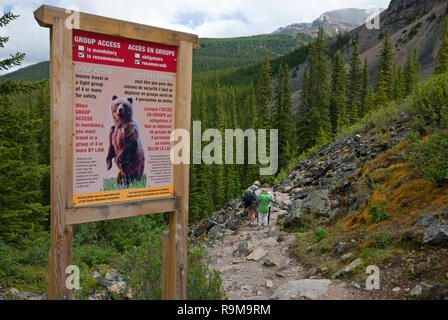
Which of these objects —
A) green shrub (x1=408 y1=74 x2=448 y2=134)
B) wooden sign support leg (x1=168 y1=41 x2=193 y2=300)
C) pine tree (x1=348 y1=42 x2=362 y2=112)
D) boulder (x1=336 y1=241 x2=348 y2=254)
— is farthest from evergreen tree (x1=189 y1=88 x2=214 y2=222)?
wooden sign support leg (x1=168 y1=41 x2=193 y2=300)

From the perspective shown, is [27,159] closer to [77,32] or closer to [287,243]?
[287,243]

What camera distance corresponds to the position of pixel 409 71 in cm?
4859

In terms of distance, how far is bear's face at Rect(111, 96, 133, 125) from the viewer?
136 inches

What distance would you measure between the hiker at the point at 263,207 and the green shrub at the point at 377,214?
403 cm

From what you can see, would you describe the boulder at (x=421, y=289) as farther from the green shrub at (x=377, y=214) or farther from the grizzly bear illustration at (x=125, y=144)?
the grizzly bear illustration at (x=125, y=144)

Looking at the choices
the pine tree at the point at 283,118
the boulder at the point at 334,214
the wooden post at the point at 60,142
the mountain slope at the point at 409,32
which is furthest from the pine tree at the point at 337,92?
the wooden post at the point at 60,142

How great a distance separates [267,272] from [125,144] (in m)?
4.65

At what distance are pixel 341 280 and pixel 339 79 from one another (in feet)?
171

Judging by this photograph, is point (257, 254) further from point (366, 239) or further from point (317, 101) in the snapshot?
point (317, 101)

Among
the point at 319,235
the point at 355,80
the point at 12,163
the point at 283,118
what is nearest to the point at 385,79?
Result: the point at 355,80

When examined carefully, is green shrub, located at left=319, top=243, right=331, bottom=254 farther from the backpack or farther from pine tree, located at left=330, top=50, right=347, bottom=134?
pine tree, located at left=330, top=50, right=347, bottom=134

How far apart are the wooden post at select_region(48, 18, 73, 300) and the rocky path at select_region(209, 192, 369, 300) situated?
11.3 ft

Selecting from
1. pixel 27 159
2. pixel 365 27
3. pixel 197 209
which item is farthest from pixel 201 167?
pixel 365 27

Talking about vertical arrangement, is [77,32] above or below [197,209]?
above
